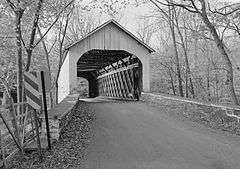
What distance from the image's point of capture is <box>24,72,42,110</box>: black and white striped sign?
185 inches

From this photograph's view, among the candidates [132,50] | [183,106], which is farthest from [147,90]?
[183,106]

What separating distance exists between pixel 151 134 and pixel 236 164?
8.75 feet

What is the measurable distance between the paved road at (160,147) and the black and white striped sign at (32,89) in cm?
143

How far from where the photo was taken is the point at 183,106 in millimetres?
9680

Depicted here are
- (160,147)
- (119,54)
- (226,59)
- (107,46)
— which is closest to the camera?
(160,147)

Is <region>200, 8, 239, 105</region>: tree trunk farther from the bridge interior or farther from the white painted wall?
the bridge interior

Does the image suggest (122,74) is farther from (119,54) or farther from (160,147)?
(160,147)

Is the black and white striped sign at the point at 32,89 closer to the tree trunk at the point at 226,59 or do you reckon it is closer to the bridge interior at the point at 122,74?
the tree trunk at the point at 226,59

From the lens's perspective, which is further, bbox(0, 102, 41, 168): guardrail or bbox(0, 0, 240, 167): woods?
bbox(0, 0, 240, 167): woods

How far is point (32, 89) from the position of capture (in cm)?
473

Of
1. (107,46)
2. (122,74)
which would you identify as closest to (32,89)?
(107,46)

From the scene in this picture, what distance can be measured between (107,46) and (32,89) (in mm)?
10982

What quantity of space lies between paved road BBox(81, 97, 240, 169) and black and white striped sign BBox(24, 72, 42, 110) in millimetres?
1429

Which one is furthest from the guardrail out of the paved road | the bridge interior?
the bridge interior
